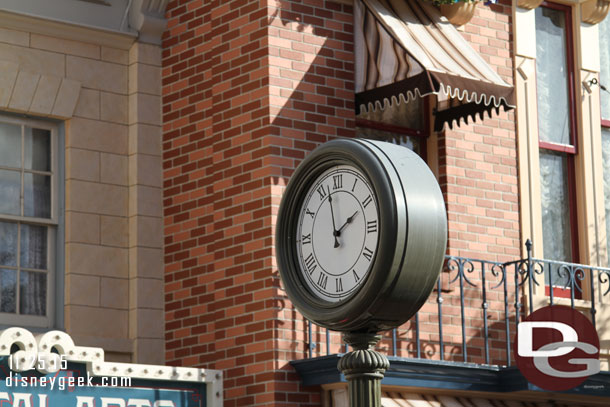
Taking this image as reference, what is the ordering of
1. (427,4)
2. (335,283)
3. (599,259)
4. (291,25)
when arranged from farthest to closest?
(599,259)
(427,4)
(291,25)
(335,283)

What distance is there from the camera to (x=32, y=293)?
10250mm

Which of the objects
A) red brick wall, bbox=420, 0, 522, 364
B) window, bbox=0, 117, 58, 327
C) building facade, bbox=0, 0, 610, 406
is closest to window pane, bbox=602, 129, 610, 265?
building facade, bbox=0, 0, 610, 406

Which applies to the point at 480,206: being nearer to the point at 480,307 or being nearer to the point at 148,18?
the point at 480,307

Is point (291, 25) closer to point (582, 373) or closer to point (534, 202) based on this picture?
point (534, 202)

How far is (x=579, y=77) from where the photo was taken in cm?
1209

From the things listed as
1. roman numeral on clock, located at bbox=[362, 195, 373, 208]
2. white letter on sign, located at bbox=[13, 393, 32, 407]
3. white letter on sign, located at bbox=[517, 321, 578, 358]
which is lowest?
white letter on sign, located at bbox=[13, 393, 32, 407]

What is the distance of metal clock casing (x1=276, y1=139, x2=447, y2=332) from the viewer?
4051 mm

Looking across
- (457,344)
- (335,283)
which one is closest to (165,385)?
(457,344)

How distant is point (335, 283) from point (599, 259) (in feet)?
25.9

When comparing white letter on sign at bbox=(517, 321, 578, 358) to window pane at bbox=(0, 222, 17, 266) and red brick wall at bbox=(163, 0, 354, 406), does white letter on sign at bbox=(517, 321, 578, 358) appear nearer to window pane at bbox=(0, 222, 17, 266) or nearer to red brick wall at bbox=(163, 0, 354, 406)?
red brick wall at bbox=(163, 0, 354, 406)

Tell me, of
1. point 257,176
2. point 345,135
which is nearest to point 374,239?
point 257,176

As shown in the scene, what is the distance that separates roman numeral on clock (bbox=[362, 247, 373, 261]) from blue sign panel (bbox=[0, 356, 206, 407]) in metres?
4.68

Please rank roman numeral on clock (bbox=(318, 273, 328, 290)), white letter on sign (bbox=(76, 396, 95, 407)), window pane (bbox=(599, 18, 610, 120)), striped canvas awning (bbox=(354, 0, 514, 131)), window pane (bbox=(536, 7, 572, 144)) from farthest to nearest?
window pane (bbox=(599, 18, 610, 120)), window pane (bbox=(536, 7, 572, 144)), striped canvas awning (bbox=(354, 0, 514, 131)), white letter on sign (bbox=(76, 396, 95, 407)), roman numeral on clock (bbox=(318, 273, 328, 290))

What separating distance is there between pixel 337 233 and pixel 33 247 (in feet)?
21.1
